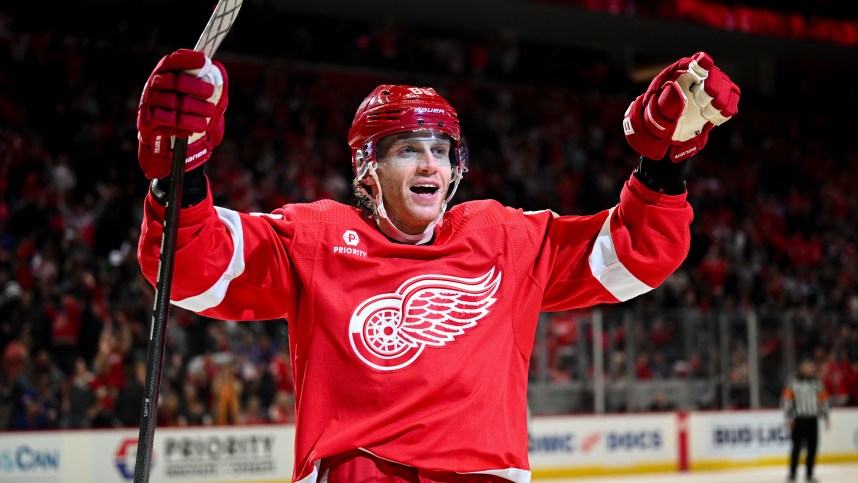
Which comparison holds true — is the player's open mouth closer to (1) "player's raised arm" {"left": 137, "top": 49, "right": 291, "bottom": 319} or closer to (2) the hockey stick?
(1) "player's raised arm" {"left": 137, "top": 49, "right": 291, "bottom": 319}

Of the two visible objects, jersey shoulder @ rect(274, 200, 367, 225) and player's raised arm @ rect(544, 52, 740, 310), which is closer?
player's raised arm @ rect(544, 52, 740, 310)

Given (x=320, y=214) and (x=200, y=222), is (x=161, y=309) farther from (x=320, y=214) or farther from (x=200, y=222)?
(x=320, y=214)

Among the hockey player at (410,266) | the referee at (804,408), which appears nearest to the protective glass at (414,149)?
the hockey player at (410,266)

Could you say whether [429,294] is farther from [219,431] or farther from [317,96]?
[317,96]

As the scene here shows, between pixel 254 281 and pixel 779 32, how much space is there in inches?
651

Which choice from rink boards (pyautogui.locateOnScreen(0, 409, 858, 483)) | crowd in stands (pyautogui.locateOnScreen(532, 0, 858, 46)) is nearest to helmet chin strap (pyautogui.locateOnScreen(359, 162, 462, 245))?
rink boards (pyautogui.locateOnScreen(0, 409, 858, 483))

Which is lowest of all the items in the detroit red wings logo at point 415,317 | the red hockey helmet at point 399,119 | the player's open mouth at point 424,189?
the detroit red wings logo at point 415,317

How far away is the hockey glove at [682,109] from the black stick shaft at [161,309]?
1.00 metres

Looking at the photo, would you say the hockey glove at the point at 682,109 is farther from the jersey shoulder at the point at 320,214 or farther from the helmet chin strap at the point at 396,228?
the jersey shoulder at the point at 320,214

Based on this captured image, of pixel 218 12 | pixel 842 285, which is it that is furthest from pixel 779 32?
pixel 218 12

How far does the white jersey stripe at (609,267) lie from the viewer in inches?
100

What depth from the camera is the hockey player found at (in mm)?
2250

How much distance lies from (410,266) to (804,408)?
982cm

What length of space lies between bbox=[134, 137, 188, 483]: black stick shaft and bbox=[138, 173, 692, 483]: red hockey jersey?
0.05m
